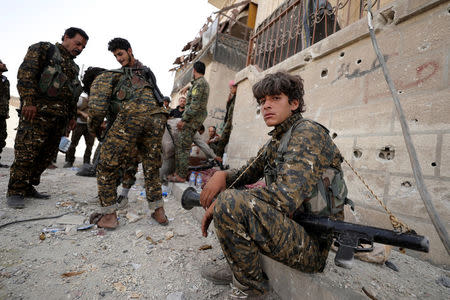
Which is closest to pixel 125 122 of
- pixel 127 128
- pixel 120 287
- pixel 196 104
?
pixel 127 128

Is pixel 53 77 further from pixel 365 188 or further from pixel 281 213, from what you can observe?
pixel 365 188

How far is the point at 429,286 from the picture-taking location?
4.22 ft

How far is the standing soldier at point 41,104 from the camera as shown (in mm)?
2535

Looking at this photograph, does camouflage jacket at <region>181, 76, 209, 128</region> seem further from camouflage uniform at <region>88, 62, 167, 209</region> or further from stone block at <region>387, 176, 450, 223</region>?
stone block at <region>387, 176, 450, 223</region>

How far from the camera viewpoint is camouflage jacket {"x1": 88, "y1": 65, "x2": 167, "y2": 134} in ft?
7.36

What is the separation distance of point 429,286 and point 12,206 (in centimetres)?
396

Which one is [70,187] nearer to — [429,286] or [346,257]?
[346,257]

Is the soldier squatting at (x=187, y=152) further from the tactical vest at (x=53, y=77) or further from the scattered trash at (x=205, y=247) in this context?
the scattered trash at (x=205, y=247)

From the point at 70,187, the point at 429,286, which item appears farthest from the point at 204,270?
the point at 70,187

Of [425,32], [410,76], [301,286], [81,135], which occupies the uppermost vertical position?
[425,32]

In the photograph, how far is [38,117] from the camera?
267 cm

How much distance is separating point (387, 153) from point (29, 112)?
13.1ft

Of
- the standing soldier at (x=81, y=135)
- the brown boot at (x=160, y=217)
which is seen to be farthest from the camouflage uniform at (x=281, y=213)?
the standing soldier at (x=81, y=135)

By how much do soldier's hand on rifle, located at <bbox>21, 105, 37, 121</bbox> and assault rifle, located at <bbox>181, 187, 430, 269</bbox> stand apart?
10.4 ft
